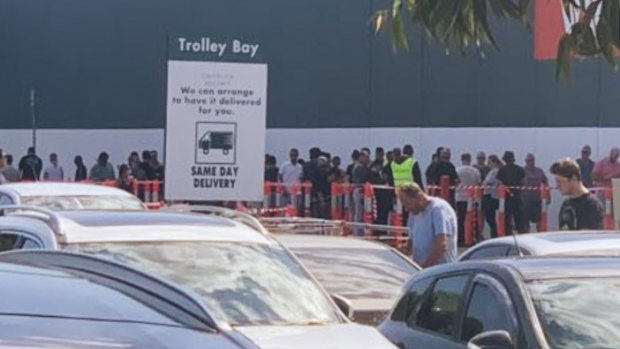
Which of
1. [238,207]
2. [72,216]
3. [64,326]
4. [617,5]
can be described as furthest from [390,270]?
[238,207]

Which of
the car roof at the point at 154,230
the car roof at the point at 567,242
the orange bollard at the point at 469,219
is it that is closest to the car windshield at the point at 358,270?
the car roof at the point at 567,242

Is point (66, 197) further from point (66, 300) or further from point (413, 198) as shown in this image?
point (66, 300)

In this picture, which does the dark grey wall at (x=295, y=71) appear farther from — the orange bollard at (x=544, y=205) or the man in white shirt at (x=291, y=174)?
the orange bollard at (x=544, y=205)

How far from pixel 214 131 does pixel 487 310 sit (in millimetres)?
10624

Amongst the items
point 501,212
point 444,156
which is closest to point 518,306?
point 501,212

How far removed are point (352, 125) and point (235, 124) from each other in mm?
17551

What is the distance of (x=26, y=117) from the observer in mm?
38688

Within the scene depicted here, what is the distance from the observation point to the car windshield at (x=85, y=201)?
1318 cm

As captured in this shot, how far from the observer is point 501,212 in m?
25.7

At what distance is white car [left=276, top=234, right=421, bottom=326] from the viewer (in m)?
9.39

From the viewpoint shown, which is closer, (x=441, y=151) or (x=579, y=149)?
(x=441, y=151)

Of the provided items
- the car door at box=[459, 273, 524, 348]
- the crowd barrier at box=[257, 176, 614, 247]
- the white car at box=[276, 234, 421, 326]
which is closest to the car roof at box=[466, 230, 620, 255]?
the white car at box=[276, 234, 421, 326]

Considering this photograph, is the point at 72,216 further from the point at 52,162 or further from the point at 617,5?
the point at 52,162

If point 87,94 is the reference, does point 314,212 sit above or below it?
below
